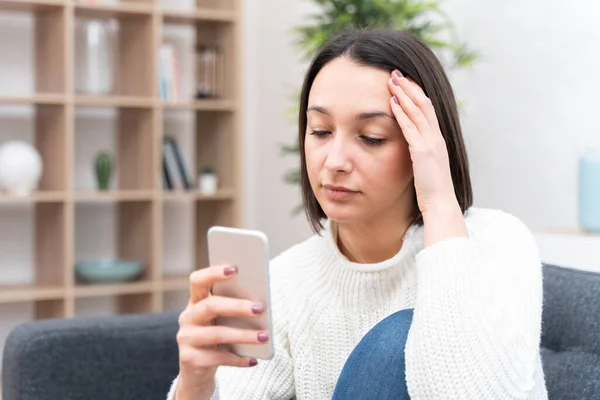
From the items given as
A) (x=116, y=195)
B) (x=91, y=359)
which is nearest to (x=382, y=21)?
(x=116, y=195)

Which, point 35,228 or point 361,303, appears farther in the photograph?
point 35,228

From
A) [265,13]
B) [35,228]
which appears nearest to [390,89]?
[35,228]

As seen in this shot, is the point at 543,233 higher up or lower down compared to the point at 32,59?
lower down

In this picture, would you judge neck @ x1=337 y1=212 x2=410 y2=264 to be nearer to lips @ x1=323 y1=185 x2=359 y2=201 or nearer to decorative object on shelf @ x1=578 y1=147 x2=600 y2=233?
lips @ x1=323 y1=185 x2=359 y2=201

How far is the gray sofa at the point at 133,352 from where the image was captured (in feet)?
4.87

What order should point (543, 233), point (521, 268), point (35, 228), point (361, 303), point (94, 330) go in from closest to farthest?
point (521, 268) < point (361, 303) < point (94, 330) < point (543, 233) < point (35, 228)

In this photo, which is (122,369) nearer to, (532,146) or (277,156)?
(532,146)

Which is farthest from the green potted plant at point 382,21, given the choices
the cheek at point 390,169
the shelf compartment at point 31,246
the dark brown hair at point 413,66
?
the cheek at point 390,169

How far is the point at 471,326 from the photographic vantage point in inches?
44.3

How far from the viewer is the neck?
134cm

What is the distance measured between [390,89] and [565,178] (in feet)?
5.30

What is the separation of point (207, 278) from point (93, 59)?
2.71m

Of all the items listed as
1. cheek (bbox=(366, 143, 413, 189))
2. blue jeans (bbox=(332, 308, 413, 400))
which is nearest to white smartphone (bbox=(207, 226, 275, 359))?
blue jeans (bbox=(332, 308, 413, 400))

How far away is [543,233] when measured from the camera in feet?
7.63
